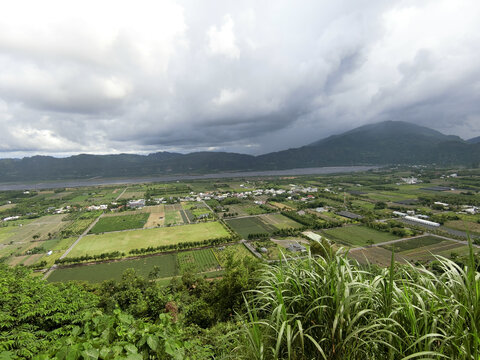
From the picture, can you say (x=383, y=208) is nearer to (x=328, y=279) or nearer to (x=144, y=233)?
(x=144, y=233)

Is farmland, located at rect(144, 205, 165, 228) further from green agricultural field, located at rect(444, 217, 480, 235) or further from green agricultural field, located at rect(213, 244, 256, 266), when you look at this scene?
green agricultural field, located at rect(444, 217, 480, 235)

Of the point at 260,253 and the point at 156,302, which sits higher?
the point at 156,302

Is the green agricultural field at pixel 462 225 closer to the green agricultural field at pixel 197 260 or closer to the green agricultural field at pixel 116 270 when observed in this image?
the green agricultural field at pixel 197 260

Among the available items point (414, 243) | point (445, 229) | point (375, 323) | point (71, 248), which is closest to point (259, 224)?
point (414, 243)

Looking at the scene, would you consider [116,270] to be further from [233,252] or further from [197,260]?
[233,252]

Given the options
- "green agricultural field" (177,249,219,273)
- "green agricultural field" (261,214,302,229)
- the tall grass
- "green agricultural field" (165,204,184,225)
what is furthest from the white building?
"green agricultural field" (165,204,184,225)

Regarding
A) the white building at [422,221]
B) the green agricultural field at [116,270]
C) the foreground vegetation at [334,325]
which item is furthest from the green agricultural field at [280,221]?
the foreground vegetation at [334,325]

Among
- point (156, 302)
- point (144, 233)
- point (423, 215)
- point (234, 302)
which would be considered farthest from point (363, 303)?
point (423, 215)
